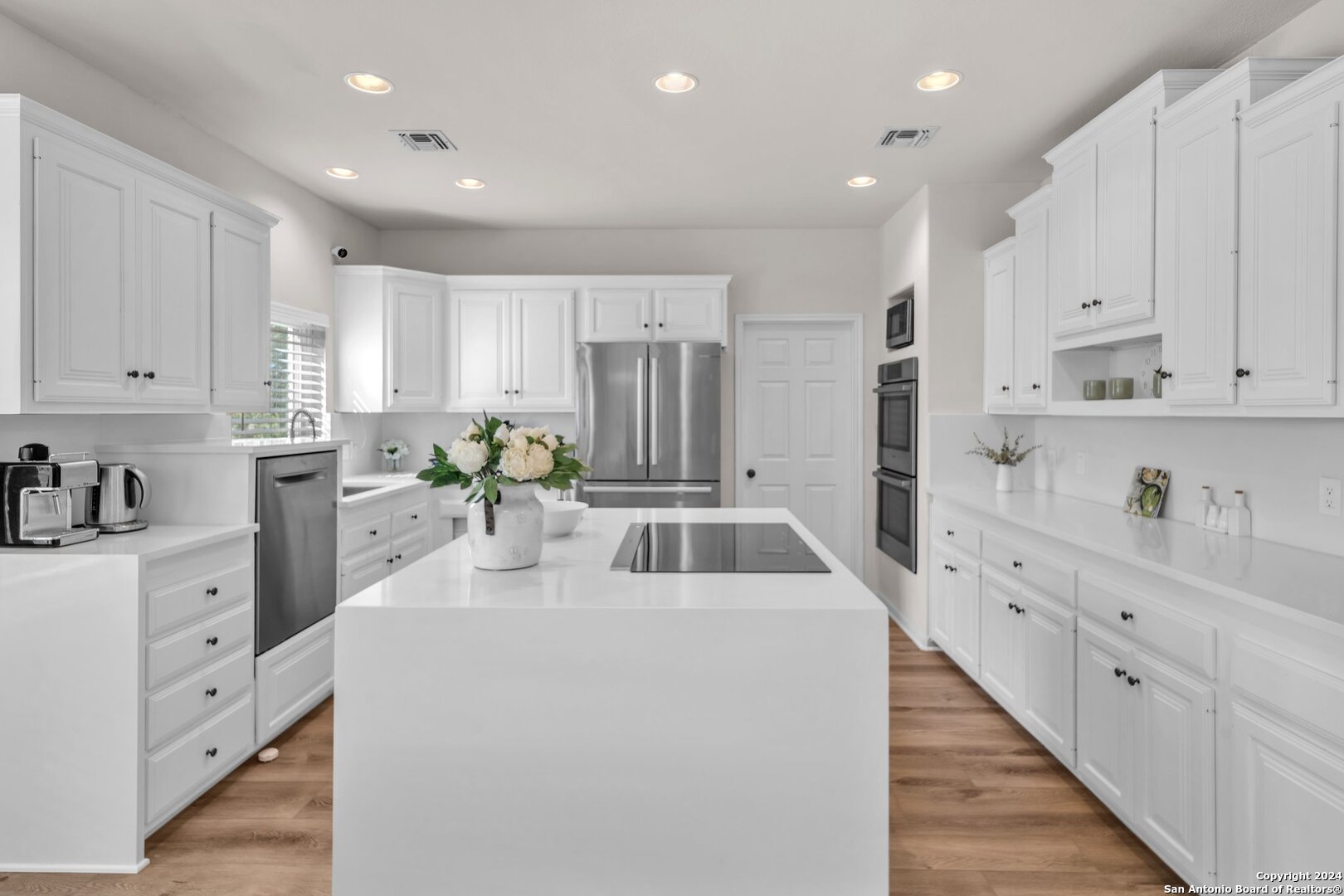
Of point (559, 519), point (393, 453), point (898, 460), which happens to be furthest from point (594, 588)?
point (393, 453)

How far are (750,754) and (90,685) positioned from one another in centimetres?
193

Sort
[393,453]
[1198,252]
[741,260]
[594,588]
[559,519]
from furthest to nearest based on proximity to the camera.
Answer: [741,260]
[393,453]
[559,519]
[1198,252]
[594,588]

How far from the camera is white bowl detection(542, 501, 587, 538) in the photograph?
93.2 inches

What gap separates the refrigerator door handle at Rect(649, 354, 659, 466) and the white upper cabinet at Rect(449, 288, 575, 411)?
537mm

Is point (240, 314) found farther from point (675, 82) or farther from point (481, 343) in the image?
point (675, 82)

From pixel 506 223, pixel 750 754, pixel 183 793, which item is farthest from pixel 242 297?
pixel 750 754

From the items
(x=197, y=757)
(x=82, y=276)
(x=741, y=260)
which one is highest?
(x=741, y=260)

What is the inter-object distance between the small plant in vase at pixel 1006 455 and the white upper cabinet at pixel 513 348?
250 centimetres

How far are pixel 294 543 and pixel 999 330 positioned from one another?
3474mm

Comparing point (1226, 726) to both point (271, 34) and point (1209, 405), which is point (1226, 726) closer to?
point (1209, 405)

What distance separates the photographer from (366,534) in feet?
11.9

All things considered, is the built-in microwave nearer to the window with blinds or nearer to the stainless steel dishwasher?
the stainless steel dishwasher

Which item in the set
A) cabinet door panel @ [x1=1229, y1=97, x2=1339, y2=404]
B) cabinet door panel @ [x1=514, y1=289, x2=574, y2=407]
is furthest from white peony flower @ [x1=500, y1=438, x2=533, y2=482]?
cabinet door panel @ [x1=514, y1=289, x2=574, y2=407]

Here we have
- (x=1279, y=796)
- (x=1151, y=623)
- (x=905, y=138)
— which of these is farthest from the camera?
(x=905, y=138)
